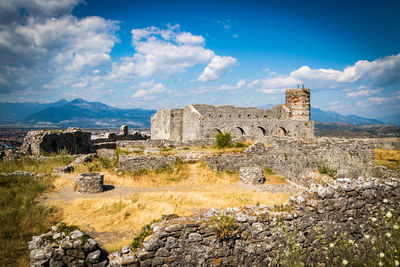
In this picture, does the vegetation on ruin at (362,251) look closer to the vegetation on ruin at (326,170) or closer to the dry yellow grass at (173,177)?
the dry yellow grass at (173,177)

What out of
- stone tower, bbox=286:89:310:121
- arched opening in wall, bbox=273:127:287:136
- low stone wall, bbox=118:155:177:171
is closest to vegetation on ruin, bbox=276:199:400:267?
low stone wall, bbox=118:155:177:171

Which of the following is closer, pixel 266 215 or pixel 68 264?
pixel 68 264

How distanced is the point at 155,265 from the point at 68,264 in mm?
1728

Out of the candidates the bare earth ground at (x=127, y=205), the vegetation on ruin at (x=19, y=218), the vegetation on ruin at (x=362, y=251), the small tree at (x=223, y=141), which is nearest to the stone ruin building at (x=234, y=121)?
the small tree at (x=223, y=141)

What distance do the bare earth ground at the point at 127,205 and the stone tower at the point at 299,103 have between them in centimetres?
2274

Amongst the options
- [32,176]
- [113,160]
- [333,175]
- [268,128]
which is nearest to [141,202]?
[32,176]

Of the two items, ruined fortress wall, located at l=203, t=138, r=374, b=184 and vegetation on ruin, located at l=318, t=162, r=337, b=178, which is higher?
ruined fortress wall, located at l=203, t=138, r=374, b=184

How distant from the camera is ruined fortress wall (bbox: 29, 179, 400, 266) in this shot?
14.9 ft

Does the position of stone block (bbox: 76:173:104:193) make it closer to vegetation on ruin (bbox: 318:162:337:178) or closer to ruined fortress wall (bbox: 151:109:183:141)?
vegetation on ruin (bbox: 318:162:337:178)

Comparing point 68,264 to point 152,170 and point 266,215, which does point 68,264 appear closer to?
point 266,215

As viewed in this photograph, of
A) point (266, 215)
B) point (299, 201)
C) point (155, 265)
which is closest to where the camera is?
point (155, 265)

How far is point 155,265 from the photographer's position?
4715 mm

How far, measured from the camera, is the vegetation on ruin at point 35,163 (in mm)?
11507

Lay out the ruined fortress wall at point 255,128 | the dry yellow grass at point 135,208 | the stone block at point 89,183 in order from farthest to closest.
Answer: the ruined fortress wall at point 255,128 < the stone block at point 89,183 < the dry yellow grass at point 135,208
